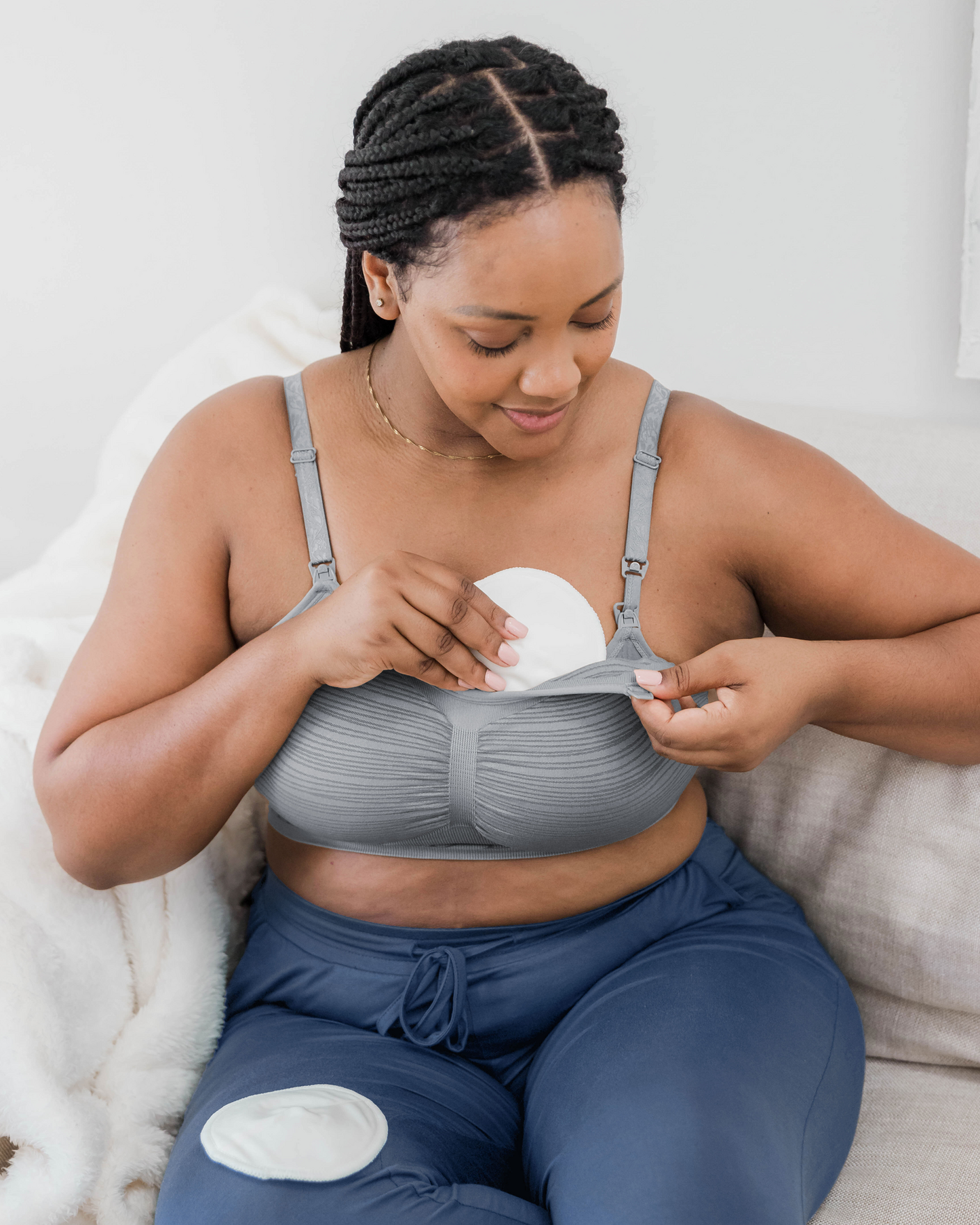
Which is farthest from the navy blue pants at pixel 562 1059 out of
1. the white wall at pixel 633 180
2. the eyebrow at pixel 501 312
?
the white wall at pixel 633 180

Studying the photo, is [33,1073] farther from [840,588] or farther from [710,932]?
[840,588]

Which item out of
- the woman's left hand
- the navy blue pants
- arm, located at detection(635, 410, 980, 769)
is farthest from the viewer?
arm, located at detection(635, 410, 980, 769)

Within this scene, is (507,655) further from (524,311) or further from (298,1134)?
(298,1134)

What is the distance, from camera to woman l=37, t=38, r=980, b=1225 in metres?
0.83

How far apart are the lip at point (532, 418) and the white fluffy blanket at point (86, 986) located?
61 cm

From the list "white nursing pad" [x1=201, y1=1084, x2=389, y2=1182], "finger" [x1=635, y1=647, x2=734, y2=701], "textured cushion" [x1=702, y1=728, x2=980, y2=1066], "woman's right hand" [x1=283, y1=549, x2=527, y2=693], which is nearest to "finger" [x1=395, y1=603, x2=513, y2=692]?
"woman's right hand" [x1=283, y1=549, x2=527, y2=693]

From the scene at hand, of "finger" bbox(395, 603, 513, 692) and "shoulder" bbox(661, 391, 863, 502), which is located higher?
"shoulder" bbox(661, 391, 863, 502)

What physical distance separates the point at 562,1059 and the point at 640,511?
0.52 m

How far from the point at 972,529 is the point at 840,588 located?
262 mm

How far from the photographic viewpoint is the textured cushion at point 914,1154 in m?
0.91

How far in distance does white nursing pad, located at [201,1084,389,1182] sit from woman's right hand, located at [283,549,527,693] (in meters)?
0.35

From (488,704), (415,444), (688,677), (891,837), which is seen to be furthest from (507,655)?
(891,837)

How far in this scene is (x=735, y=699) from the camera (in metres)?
0.90

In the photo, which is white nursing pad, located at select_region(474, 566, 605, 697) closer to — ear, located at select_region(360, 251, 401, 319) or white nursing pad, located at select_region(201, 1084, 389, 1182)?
ear, located at select_region(360, 251, 401, 319)
